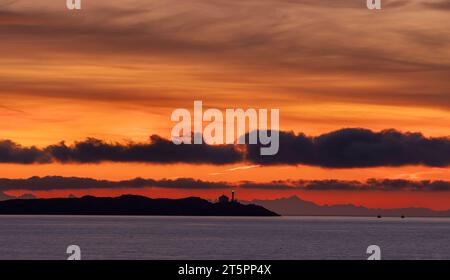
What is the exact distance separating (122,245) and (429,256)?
75.4 metres

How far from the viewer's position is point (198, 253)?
164 metres

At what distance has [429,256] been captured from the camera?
165625mm
